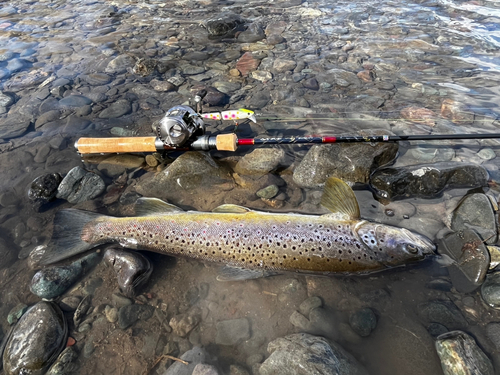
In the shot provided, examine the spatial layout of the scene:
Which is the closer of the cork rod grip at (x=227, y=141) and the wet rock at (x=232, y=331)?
the wet rock at (x=232, y=331)

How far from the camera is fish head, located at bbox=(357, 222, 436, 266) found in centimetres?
329

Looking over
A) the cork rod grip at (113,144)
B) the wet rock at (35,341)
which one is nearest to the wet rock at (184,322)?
the wet rock at (35,341)

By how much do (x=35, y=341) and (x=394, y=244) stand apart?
399 centimetres

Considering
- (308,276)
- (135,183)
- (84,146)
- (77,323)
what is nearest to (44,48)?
(84,146)

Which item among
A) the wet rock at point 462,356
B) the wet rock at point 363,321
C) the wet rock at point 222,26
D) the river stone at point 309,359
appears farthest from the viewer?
the wet rock at point 222,26

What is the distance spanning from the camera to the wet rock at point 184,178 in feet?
14.3

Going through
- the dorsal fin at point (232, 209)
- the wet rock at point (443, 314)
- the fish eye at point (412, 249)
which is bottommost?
the wet rock at point (443, 314)

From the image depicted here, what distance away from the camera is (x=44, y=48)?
816cm

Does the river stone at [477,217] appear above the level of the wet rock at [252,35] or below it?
below

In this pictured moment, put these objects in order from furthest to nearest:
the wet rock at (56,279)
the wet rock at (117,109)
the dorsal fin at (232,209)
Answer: the wet rock at (117,109) → the dorsal fin at (232,209) → the wet rock at (56,279)

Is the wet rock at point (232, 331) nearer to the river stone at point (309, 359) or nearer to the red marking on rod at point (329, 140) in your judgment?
the river stone at point (309, 359)

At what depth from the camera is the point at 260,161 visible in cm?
451

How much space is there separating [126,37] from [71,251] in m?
7.39

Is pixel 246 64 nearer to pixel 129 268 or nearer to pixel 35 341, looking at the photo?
pixel 129 268
